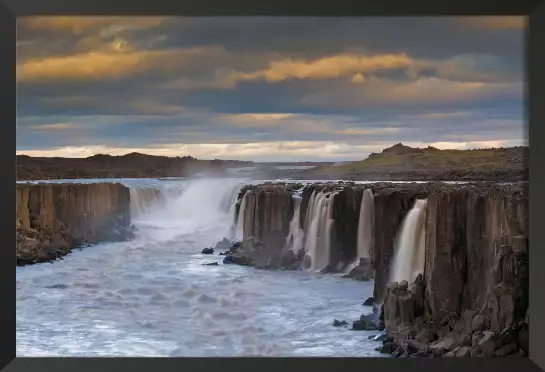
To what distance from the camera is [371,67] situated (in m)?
2.73

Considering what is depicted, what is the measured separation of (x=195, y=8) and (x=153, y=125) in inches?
22.5

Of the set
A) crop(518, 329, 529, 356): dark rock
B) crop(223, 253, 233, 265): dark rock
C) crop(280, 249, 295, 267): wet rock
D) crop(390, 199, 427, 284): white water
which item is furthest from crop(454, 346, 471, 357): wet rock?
crop(223, 253, 233, 265): dark rock

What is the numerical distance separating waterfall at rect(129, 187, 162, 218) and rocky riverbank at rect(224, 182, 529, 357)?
442 mm

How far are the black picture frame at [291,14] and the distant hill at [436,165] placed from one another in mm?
113

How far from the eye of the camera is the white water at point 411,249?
2693 millimetres

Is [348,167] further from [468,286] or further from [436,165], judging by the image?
[468,286]

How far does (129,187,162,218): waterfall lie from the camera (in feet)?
9.04

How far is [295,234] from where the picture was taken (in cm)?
274

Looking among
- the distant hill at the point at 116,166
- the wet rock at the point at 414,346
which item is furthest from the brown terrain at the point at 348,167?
the wet rock at the point at 414,346

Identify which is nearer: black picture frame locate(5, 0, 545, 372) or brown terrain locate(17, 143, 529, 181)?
black picture frame locate(5, 0, 545, 372)

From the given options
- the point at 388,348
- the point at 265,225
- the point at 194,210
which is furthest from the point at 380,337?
the point at 194,210

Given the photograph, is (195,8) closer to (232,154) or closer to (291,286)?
(232,154)

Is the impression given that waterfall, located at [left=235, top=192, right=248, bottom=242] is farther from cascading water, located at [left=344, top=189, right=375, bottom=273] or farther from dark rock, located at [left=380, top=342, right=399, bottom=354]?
dark rock, located at [left=380, top=342, right=399, bottom=354]

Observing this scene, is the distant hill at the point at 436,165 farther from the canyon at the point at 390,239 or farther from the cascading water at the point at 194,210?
the cascading water at the point at 194,210
